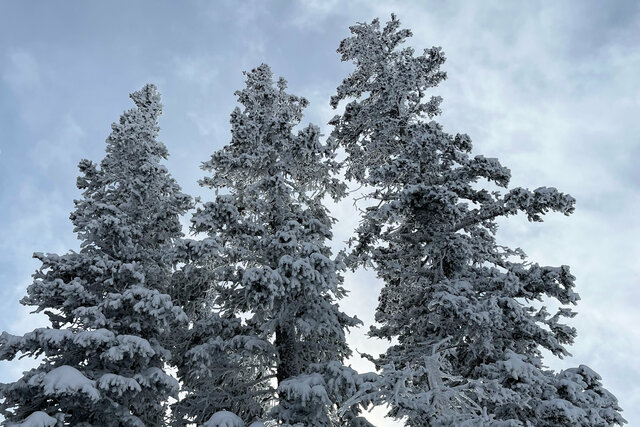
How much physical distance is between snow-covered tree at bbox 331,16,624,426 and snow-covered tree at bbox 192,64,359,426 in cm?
160

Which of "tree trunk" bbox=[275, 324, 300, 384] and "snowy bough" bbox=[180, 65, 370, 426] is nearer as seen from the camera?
"snowy bough" bbox=[180, 65, 370, 426]

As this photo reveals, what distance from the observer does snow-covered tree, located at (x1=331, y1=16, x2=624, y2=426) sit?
9359 millimetres

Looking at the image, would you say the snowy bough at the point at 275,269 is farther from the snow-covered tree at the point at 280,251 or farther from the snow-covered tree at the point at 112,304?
the snow-covered tree at the point at 112,304

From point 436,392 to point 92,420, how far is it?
28.1 feet

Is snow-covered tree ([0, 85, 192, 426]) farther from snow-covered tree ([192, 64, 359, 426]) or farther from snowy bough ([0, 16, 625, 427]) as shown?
snow-covered tree ([192, 64, 359, 426])

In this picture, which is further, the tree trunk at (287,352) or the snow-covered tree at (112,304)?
the tree trunk at (287,352)

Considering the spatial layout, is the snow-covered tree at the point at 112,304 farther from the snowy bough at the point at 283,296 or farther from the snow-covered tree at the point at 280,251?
the snow-covered tree at the point at 280,251

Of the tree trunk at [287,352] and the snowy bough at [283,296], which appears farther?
the tree trunk at [287,352]

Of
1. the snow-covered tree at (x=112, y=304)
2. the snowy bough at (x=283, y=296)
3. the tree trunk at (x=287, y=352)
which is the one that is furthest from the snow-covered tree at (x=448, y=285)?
the snow-covered tree at (x=112, y=304)

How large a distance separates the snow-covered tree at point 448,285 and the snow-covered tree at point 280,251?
5.24 ft

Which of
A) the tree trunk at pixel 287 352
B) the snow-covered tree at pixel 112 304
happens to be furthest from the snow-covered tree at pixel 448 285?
the snow-covered tree at pixel 112 304

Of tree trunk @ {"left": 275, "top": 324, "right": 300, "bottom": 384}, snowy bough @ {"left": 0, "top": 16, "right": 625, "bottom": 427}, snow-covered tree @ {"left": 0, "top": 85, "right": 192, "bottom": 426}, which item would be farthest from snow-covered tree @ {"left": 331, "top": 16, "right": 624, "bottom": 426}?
snow-covered tree @ {"left": 0, "top": 85, "right": 192, "bottom": 426}

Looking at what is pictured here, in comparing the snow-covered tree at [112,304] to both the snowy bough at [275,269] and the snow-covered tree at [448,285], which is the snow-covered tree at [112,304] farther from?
the snow-covered tree at [448,285]

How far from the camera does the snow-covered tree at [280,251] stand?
35.8 ft
